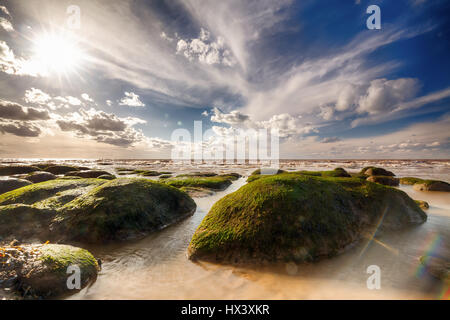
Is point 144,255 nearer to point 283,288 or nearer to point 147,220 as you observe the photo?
point 147,220

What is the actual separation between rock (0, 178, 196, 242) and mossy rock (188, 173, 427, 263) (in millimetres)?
2919

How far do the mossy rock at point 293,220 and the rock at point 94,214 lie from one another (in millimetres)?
2919

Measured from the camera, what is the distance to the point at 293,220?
5410mm

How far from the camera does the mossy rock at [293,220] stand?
A: 5.00 metres

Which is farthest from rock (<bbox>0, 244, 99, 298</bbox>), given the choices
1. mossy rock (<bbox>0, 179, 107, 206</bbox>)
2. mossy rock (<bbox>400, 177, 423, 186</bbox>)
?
mossy rock (<bbox>400, 177, 423, 186</bbox>)

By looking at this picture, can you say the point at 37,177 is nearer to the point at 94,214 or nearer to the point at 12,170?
the point at 12,170

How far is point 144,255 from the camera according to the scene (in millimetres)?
5617

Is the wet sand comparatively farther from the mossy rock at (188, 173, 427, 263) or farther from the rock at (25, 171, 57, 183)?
the rock at (25, 171, 57, 183)

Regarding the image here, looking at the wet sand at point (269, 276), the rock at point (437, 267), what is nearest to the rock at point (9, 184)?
the wet sand at point (269, 276)

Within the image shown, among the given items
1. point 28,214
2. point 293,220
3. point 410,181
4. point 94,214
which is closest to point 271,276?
point 293,220

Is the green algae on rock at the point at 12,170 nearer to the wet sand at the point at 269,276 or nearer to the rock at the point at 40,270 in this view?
the wet sand at the point at 269,276

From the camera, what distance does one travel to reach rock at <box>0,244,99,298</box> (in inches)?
136
